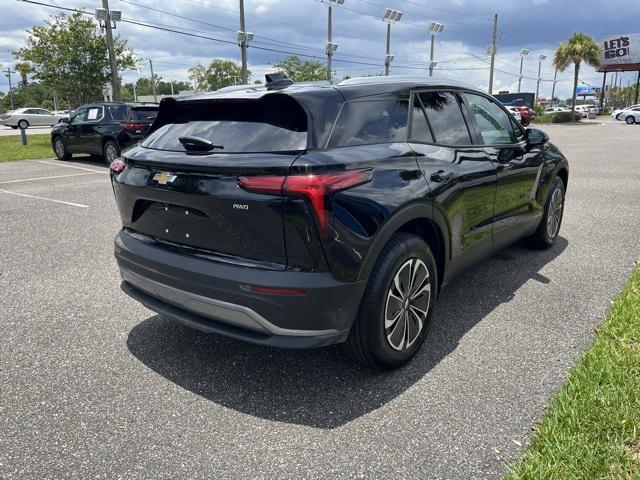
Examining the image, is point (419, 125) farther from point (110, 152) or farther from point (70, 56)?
point (70, 56)

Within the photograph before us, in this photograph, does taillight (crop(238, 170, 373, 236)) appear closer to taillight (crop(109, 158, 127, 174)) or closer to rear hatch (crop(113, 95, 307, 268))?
rear hatch (crop(113, 95, 307, 268))

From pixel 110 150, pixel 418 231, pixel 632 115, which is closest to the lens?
pixel 418 231

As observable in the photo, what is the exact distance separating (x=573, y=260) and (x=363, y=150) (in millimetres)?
3380

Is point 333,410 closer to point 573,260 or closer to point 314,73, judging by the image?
point 573,260

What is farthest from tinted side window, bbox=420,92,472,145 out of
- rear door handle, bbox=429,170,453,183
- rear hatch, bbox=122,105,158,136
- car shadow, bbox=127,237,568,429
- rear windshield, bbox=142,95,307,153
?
rear hatch, bbox=122,105,158,136

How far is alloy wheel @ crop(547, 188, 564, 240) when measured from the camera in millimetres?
5250

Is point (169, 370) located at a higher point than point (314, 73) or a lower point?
lower

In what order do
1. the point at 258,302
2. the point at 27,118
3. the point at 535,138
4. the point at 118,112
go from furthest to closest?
the point at 27,118, the point at 118,112, the point at 535,138, the point at 258,302

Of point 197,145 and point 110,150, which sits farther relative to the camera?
point 110,150

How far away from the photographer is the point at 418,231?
3.19 meters

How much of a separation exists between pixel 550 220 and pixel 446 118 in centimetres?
238

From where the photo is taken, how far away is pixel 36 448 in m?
2.39

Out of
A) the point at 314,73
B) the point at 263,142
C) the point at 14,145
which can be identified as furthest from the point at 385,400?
the point at 314,73

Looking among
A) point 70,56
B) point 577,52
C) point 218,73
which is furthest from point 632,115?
point 218,73
